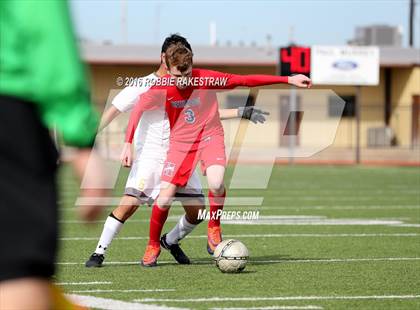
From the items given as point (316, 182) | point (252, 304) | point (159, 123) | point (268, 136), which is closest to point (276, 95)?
point (268, 136)

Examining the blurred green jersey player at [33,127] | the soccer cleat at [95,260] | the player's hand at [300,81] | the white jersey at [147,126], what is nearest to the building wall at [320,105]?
the white jersey at [147,126]

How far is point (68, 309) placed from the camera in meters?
2.83

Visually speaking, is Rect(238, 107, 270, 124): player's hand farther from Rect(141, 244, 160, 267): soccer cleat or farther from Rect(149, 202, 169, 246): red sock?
Rect(141, 244, 160, 267): soccer cleat

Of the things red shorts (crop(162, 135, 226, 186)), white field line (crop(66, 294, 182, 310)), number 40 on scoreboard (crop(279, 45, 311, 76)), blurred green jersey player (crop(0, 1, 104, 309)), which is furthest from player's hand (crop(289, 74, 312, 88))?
number 40 on scoreboard (crop(279, 45, 311, 76))

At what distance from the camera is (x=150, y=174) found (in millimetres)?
8625

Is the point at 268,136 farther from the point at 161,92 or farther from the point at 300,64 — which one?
the point at 161,92

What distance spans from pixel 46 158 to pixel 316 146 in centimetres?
3876

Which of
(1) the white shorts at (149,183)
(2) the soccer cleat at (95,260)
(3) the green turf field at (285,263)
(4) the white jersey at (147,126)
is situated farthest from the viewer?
(4) the white jersey at (147,126)

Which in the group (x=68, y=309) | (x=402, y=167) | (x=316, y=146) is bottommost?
(x=316, y=146)

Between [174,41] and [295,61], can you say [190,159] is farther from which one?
[295,61]

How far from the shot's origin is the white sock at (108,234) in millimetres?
8305

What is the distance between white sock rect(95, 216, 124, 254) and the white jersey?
2.21 feet

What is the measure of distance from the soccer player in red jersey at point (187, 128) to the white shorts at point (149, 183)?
0.10 meters

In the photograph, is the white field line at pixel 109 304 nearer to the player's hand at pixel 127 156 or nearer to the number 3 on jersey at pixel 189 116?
the player's hand at pixel 127 156
